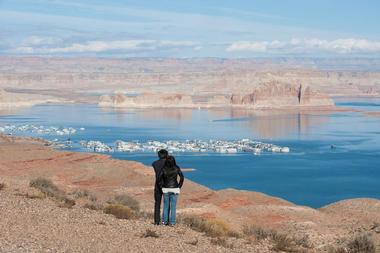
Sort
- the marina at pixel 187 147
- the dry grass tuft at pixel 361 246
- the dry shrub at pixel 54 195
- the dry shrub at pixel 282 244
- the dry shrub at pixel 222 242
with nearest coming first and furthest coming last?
1. the dry shrub at pixel 222 242
2. the dry shrub at pixel 282 244
3. the dry grass tuft at pixel 361 246
4. the dry shrub at pixel 54 195
5. the marina at pixel 187 147

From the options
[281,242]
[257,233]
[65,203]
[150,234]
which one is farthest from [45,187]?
[281,242]

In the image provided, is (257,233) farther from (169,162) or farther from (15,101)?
(15,101)

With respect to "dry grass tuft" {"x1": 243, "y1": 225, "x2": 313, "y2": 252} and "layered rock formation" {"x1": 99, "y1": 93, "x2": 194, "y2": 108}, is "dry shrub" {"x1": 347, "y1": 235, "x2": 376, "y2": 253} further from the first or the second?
"layered rock formation" {"x1": 99, "y1": 93, "x2": 194, "y2": 108}

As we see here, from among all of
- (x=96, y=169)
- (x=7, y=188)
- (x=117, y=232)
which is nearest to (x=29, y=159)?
(x=96, y=169)

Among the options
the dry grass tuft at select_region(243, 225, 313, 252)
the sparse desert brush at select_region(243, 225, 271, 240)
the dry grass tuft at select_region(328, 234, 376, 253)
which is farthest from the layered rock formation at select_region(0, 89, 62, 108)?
the dry grass tuft at select_region(328, 234, 376, 253)

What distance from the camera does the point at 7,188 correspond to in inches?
551

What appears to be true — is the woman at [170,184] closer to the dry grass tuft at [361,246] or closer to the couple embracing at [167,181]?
the couple embracing at [167,181]

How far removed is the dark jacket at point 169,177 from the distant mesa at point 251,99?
411 feet

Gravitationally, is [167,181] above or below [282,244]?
above

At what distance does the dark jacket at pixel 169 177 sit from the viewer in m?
10.1

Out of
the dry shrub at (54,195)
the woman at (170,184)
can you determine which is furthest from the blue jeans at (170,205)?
the dry shrub at (54,195)

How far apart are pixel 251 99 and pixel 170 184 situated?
134 metres

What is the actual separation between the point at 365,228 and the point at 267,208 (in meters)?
4.78

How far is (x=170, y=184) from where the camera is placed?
10.2m
